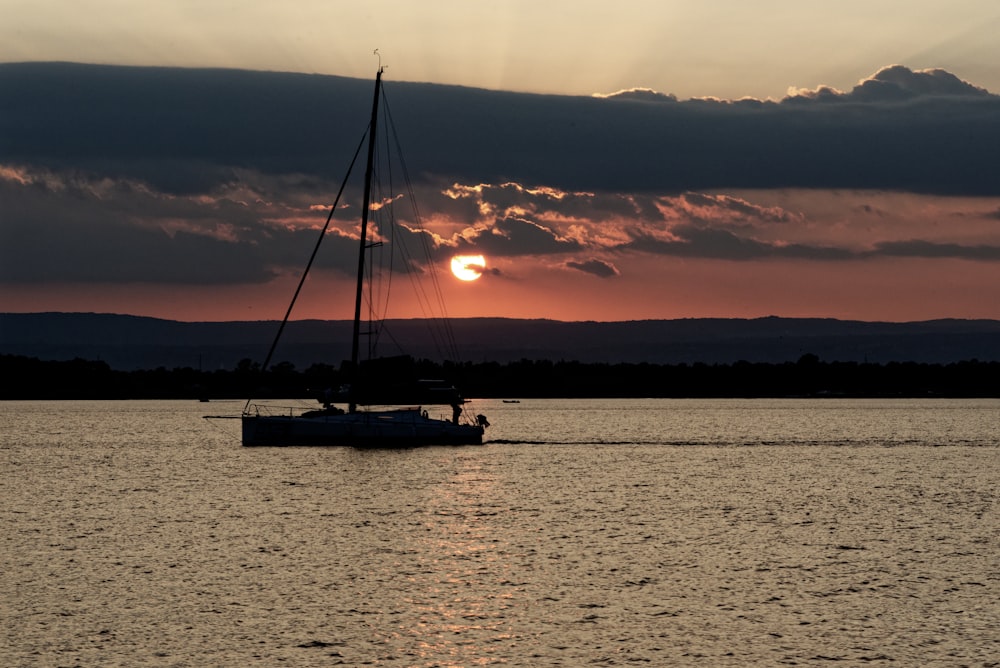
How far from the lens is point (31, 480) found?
10231 centimetres

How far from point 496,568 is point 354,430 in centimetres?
5493

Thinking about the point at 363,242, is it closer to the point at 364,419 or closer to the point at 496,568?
the point at 364,419

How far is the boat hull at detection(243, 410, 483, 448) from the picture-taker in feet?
342

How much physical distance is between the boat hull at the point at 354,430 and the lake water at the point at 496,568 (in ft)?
9.46

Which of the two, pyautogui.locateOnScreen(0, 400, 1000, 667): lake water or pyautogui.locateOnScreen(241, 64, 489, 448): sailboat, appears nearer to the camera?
pyautogui.locateOnScreen(0, 400, 1000, 667): lake water

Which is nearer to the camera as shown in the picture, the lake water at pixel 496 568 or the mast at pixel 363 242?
the lake water at pixel 496 568

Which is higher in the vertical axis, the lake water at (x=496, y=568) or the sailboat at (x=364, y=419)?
the sailboat at (x=364, y=419)

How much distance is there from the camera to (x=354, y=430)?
105 m

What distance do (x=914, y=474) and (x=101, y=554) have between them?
251 feet

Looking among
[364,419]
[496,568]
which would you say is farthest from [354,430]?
[496,568]

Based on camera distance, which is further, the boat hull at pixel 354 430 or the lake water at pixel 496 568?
the boat hull at pixel 354 430

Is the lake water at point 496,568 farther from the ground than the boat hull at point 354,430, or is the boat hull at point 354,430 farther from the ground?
the boat hull at point 354,430

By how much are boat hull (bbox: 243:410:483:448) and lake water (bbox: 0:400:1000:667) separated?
2883 mm

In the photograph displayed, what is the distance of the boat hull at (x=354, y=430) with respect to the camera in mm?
104312
